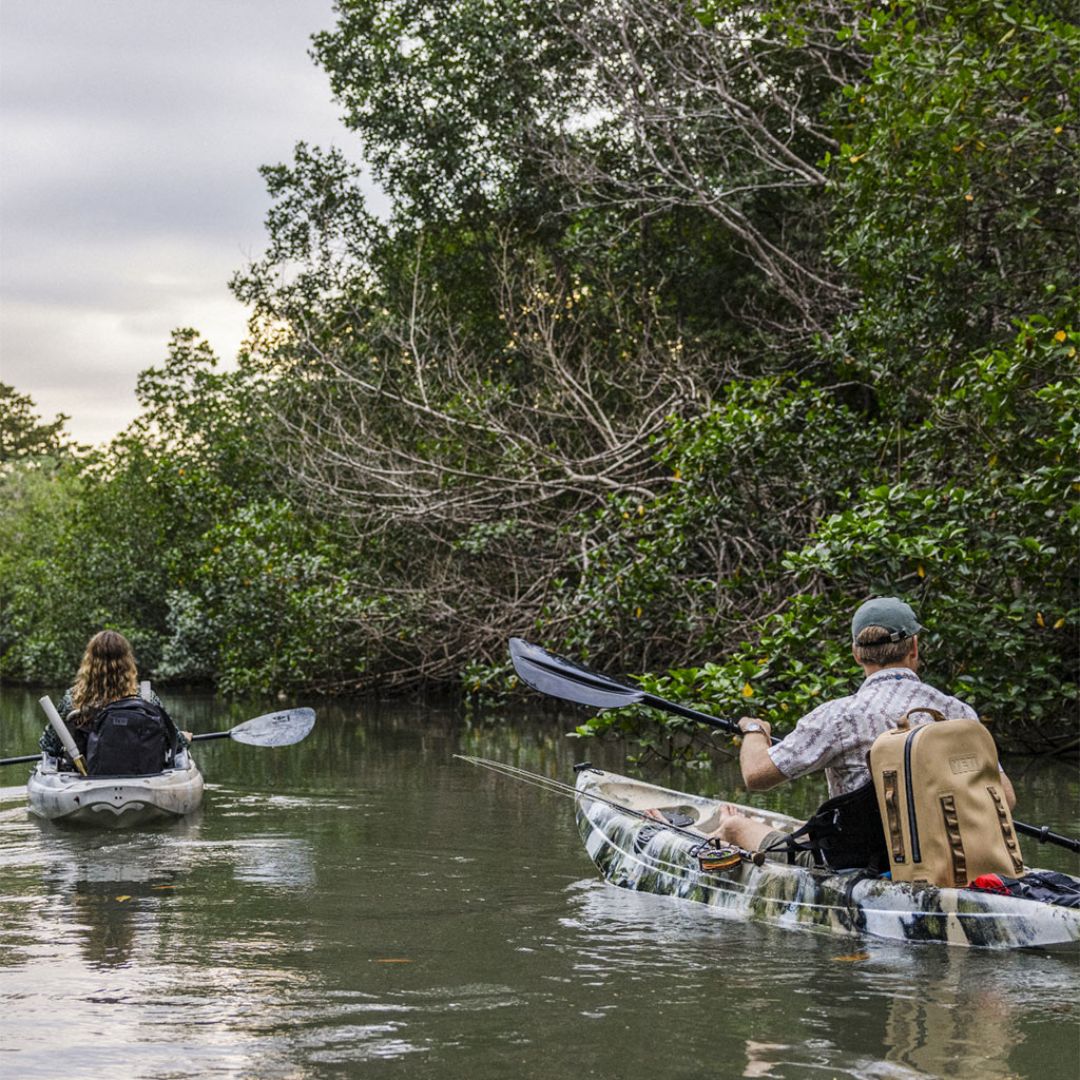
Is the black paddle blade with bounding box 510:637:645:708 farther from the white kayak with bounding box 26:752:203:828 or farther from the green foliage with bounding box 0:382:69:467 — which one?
the green foliage with bounding box 0:382:69:467

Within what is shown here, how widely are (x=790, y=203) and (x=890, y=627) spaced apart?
49.2ft

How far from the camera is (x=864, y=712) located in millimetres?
6145

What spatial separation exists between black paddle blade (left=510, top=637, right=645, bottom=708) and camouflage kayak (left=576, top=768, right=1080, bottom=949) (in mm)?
637

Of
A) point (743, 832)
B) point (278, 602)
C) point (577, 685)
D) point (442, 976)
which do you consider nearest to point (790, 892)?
point (743, 832)

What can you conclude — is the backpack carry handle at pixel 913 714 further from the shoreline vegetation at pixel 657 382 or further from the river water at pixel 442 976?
the shoreline vegetation at pixel 657 382

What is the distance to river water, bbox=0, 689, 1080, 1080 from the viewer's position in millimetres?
4539

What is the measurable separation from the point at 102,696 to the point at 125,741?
0.43 meters

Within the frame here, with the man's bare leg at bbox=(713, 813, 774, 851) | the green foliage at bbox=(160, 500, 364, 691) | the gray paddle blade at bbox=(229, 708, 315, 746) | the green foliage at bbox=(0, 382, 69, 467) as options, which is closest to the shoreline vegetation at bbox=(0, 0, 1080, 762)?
the green foliage at bbox=(160, 500, 364, 691)

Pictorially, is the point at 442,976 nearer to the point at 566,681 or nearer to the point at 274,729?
the point at 566,681

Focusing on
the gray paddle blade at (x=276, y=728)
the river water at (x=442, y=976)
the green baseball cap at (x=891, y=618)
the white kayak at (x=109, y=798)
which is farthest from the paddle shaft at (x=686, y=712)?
the gray paddle blade at (x=276, y=728)

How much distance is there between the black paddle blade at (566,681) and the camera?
8047 mm

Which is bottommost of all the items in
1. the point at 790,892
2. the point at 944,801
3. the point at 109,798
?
the point at 790,892

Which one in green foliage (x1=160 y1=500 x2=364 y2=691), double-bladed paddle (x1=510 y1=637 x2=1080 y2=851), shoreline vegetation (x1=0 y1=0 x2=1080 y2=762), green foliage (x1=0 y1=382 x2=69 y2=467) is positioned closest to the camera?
double-bladed paddle (x1=510 y1=637 x2=1080 y2=851)

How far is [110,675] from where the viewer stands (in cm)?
1017
